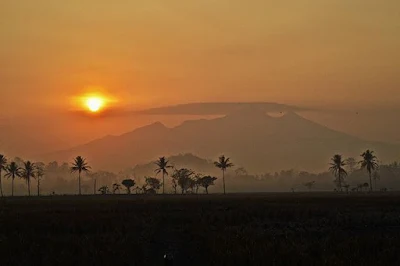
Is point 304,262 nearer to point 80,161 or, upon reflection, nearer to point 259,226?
point 259,226

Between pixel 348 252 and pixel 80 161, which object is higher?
pixel 80 161

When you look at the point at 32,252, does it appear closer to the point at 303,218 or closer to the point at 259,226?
the point at 259,226

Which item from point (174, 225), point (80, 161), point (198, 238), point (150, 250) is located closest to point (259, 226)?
point (174, 225)

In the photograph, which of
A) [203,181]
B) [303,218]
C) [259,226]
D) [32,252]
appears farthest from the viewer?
[203,181]

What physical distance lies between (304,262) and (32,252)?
12.7 metres

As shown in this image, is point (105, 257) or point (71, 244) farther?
point (71, 244)

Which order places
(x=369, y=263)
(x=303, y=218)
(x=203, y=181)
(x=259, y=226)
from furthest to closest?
(x=203, y=181) < (x=303, y=218) < (x=259, y=226) < (x=369, y=263)

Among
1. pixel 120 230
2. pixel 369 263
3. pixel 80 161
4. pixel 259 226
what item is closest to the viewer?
pixel 369 263

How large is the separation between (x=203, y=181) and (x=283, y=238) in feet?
510

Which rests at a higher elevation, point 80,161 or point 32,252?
point 80,161

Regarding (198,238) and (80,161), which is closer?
(198,238)

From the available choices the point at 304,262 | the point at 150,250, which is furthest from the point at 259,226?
the point at 304,262

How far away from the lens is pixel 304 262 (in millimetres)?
19156

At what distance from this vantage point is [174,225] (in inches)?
1431
